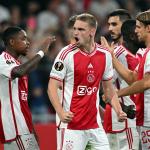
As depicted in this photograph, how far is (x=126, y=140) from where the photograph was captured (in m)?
10.8

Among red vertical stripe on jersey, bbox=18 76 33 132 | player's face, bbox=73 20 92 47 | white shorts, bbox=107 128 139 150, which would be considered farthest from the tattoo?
white shorts, bbox=107 128 139 150

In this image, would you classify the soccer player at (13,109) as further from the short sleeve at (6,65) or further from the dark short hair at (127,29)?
the dark short hair at (127,29)

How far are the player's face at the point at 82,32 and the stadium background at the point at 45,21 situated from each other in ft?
19.3

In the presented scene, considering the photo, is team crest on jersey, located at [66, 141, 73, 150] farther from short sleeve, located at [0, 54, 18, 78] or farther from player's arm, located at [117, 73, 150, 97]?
short sleeve, located at [0, 54, 18, 78]

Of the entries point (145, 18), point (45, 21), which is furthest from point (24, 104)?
point (45, 21)

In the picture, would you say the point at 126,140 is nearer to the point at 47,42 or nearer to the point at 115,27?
the point at 115,27

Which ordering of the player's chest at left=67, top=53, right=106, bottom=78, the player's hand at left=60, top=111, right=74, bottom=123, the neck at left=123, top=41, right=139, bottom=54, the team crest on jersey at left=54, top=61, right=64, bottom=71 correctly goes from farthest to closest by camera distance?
the neck at left=123, top=41, right=139, bottom=54, the player's chest at left=67, top=53, right=106, bottom=78, the team crest on jersey at left=54, top=61, right=64, bottom=71, the player's hand at left=60, top=111, right=74, bottom=123

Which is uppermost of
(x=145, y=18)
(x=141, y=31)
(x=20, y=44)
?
(x=145, y=18)

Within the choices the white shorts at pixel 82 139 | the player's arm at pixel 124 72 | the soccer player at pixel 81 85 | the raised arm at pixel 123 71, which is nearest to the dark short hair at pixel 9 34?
the soccer player at pixel 81 85

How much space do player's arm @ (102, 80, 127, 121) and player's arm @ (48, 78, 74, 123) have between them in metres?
0.69

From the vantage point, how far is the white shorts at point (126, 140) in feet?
35.3

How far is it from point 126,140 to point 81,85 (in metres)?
1.63

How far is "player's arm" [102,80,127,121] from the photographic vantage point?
9555mm

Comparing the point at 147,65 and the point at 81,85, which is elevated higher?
the point at 147,65
